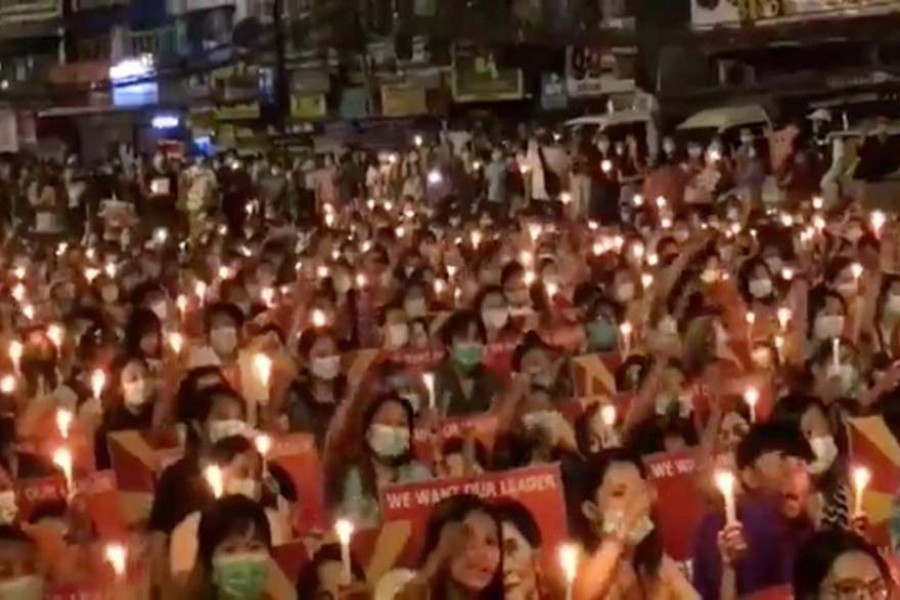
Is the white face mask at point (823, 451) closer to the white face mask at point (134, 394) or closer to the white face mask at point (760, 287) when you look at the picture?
the white face mask at point (134, 394)

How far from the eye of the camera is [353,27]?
1441 inches

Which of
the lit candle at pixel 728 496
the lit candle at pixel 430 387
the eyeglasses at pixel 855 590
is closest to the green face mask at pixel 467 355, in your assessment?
the lit candle at pixel 430 387

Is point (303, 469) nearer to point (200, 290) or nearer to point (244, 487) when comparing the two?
point (244, 487)

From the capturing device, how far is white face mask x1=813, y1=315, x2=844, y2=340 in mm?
10625

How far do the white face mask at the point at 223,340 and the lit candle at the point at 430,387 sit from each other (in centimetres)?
115

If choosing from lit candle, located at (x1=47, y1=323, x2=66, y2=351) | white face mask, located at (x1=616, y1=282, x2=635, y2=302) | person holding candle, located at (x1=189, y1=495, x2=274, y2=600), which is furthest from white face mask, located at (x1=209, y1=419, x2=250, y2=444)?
white face mask, located at (x1=616, y1=282, x2=635, y2=302)

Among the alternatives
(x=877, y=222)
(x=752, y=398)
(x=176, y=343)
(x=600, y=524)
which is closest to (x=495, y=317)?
(x=176, y=343)

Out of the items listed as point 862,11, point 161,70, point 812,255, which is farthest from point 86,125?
point 812,255

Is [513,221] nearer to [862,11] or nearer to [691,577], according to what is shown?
[862,11]

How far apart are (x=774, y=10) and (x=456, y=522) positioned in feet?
73.7

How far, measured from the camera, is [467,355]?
1023 centimetres

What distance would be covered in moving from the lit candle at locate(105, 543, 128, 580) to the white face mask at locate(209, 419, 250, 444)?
125 centimetres

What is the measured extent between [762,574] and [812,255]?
25.4 feet

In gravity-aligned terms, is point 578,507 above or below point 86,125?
below
